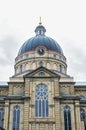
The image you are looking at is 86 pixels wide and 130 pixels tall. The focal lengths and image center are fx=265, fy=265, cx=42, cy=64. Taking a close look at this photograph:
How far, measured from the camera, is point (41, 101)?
181 ft

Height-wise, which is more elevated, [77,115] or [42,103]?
[42,103]

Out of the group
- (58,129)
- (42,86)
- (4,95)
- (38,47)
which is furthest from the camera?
(38,47)

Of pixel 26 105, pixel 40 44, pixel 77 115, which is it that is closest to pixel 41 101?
pixel 26 105

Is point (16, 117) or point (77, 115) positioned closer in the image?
point (77, 115)

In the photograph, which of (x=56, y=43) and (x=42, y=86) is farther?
(x=56, y=43)

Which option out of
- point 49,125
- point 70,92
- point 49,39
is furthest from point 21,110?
point 49,39

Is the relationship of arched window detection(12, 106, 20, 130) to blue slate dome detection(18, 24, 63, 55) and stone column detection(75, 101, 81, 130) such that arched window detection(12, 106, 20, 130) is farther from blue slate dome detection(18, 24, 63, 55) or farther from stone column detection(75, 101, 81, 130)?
blue slate dome detection(18, 24, 63, 55)

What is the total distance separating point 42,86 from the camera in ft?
186

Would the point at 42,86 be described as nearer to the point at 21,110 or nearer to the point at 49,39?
the point at 21,110

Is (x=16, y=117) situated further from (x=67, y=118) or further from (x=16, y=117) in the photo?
(x=67, y=118)

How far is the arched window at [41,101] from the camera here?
53.7m

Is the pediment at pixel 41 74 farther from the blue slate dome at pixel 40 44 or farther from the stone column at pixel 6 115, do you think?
the blue slate dome at pixel 40 44

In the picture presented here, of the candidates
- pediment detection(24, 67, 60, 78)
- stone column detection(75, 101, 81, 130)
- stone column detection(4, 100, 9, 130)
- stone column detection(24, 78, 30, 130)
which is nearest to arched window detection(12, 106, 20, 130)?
stone column detection(4, 100, 9, 130)

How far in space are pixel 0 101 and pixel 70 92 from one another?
15.4m
